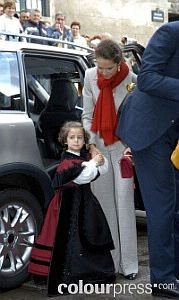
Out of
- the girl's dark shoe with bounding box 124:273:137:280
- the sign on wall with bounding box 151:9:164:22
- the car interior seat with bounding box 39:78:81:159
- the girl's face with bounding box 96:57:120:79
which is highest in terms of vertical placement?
the girl's face with bounding box 96:57:120:79

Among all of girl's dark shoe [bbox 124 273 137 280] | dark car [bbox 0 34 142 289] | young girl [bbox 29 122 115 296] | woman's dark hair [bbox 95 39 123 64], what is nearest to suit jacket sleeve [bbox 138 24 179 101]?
woman's dark hair [bbox 95 39 123 64]

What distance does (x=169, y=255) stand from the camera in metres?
4.03

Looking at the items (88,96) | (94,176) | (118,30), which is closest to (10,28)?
(88,96)

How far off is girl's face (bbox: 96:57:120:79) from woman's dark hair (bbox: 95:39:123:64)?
0.09ft

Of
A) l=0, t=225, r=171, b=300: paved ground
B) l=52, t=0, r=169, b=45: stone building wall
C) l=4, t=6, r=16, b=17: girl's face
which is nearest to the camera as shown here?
l=0, t=225, r=171, b=300: paved ground

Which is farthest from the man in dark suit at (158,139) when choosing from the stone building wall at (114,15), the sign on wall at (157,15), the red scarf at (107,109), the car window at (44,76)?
the sign on wall at (157,15)

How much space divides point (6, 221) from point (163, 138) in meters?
1.33

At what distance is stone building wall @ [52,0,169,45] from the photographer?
22.6 meters

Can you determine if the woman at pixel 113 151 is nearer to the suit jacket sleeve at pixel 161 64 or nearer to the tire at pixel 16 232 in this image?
the tire at pixel 16 232

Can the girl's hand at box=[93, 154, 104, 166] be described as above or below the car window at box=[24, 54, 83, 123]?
below

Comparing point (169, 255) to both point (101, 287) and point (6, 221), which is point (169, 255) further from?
point (6, 221)

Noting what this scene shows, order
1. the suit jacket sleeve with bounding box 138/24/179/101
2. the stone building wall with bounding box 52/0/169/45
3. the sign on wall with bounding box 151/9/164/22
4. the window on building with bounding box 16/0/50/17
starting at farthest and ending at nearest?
1. the sign on wall with bounding box 151/9/164/22
2. the stone building wall with bounding box 52/0/169/45
3. the window on building with bounding box 16/0/50/17
4. the suit jacket sleeve with bounding box 138/24/179/101

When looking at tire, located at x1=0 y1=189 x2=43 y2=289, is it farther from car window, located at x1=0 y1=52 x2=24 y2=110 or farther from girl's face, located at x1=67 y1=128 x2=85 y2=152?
car window, located at x1=0 y1=52 x2=24 y2=110

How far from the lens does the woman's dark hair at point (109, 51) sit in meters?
4.36
